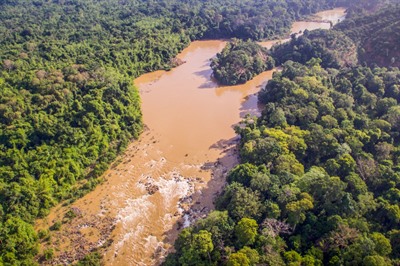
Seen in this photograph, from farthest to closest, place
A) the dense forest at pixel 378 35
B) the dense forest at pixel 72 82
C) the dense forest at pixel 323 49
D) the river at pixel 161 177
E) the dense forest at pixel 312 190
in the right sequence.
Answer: the dense forest at pixel 323 49 → the dense forest at pixel 378 35 → the dense forest at pixel 72 82 → the river at pixel 161 177 → the dense forest at pixel 312 190

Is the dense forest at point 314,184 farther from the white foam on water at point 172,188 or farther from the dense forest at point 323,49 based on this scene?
the dense forest at point 323,49

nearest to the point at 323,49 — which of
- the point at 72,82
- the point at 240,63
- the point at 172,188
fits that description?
the point at 240,63

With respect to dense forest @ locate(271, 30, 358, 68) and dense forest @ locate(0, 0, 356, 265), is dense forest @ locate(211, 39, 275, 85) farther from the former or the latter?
dense forest @ locate(0, 0, 356, 265)

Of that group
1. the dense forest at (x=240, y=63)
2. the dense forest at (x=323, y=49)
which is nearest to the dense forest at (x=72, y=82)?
the dense forest at (x=240, y=63)

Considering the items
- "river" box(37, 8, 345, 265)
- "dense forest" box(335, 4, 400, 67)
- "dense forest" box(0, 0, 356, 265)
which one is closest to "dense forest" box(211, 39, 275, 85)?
"river" box(37, 8, 345, 265)

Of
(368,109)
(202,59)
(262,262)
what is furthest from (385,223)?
(202,59)

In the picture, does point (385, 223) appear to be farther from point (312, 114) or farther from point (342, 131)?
point (312, 114)
